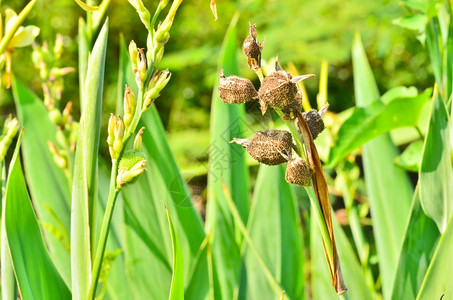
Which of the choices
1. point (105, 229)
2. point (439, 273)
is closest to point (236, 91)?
point (105, 229)

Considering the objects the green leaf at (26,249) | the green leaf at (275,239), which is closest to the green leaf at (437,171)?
the green leaf at (275,239)

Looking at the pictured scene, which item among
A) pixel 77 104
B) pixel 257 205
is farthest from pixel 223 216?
pixel 77 104

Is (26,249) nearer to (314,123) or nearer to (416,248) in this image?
(314,123)

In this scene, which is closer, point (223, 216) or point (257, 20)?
point (223, 216)

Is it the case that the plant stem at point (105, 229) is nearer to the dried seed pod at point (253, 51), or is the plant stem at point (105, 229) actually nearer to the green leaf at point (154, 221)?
the dried seed pod at point (253, 51)

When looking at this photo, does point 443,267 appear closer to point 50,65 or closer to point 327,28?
point 50,65

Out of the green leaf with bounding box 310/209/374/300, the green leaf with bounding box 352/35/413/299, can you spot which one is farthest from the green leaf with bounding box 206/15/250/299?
the green leaf with bounding box 352/35/413/299
